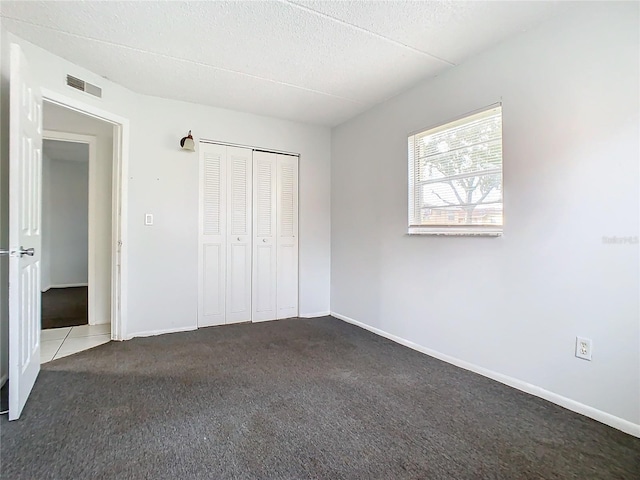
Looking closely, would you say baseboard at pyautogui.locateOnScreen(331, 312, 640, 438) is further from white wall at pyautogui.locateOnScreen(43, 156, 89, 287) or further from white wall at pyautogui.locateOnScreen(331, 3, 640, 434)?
white wall at pyautogui.locateOnScreen(43, 156, 89, 287)

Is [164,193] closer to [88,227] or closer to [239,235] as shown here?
[239,235]

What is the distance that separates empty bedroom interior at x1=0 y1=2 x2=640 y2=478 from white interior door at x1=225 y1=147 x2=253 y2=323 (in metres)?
0.34

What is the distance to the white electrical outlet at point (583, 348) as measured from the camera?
193 centimetres

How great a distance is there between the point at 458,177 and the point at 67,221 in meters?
7.06

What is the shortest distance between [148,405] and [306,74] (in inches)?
105

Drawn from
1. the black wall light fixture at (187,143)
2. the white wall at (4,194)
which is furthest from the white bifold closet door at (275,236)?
the white wall at (4,194)

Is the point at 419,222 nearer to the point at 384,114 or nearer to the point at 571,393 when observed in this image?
the point at 384,114

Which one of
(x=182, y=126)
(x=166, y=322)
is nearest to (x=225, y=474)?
(x=166, y=322)

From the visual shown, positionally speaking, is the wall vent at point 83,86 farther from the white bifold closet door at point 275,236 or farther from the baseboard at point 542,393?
the baseboard at point 542,393

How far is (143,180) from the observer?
3.35m

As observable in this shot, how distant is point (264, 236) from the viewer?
13.2 ft

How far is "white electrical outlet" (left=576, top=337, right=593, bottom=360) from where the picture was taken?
6.34 ft

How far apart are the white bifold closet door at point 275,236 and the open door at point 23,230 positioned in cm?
201

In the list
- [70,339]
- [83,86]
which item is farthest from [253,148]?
[70,339]
